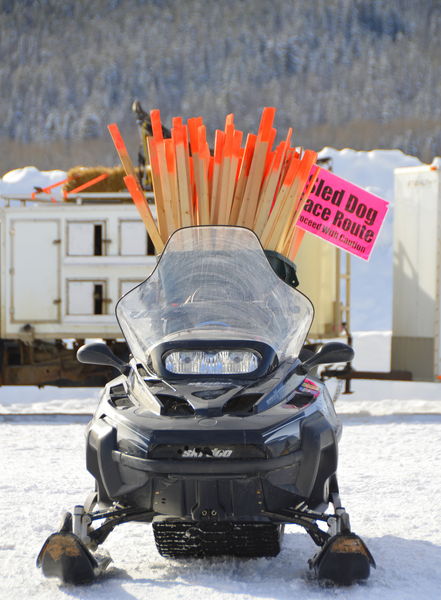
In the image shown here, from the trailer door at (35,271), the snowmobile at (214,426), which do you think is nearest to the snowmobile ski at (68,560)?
the snowmobile at (214,426)

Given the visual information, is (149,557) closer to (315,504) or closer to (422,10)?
(315,504)

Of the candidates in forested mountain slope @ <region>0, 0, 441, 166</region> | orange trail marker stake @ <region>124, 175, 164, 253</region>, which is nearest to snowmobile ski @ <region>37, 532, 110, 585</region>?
orange trail marker stake @ <region>124, 175, 164, 253</region>

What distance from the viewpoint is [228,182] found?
4734mm

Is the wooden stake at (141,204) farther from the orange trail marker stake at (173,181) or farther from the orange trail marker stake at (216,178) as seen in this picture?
the orange trail marker stake at (216,178)

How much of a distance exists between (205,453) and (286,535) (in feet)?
4.47

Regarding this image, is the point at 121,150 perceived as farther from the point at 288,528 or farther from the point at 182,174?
the point at 288,528

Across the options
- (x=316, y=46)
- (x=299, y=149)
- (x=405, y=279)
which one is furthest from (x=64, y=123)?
(x=299, y=149)

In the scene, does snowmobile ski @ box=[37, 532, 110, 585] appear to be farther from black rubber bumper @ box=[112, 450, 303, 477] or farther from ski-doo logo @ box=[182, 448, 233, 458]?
ski-doo logo @ box=[182, 448, 233, 458]

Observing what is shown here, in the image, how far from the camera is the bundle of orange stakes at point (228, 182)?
15.5ft

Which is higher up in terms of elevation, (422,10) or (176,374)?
(422,10)

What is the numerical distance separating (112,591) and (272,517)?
2.36ft

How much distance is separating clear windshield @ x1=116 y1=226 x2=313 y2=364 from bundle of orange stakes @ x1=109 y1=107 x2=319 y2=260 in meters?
0.54

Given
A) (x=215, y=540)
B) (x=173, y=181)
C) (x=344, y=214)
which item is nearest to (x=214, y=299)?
(x=173, y=181)

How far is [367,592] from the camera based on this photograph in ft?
11.5
